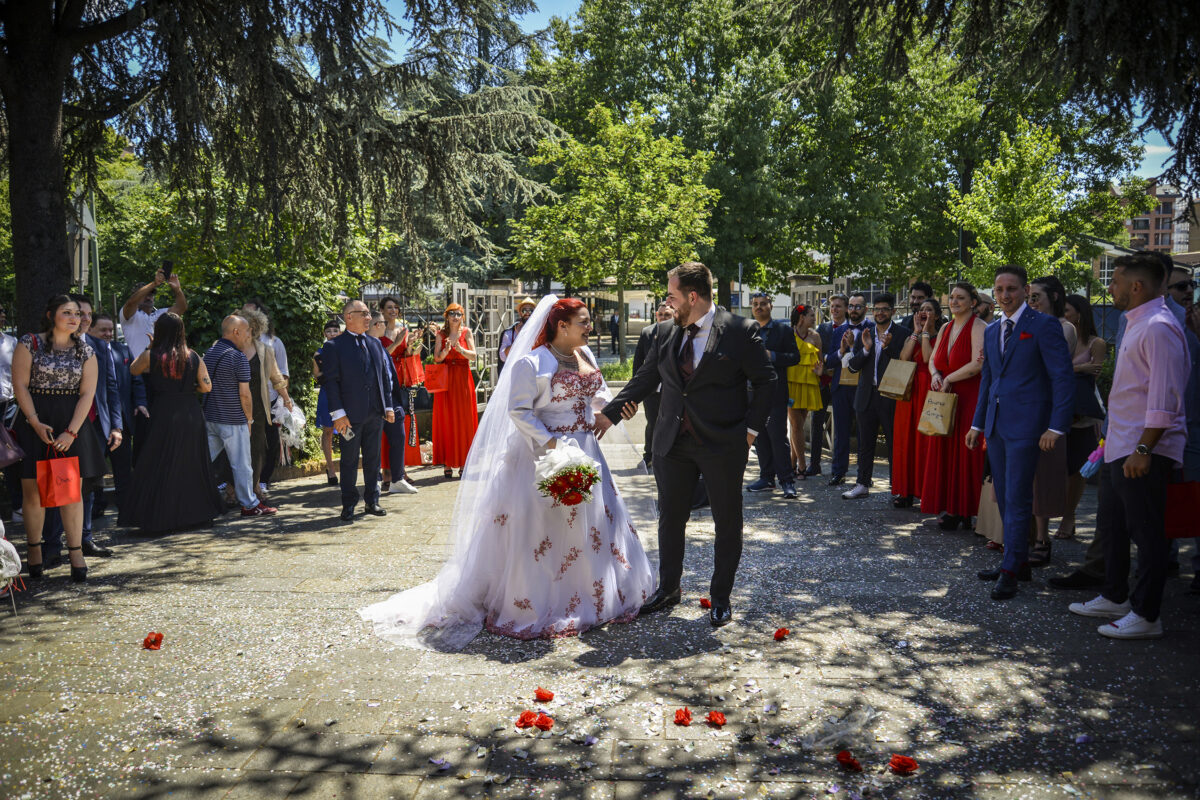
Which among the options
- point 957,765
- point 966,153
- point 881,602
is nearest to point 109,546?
point 881,602

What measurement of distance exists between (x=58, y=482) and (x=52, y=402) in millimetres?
655

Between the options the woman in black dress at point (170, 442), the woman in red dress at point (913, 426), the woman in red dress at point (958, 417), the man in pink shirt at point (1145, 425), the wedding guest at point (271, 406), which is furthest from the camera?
the wedding guest at point (271, 406)

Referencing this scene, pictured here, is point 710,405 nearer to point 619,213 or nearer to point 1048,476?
point 1048,476

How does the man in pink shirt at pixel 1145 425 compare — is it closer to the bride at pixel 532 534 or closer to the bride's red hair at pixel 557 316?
the bride at pixel 532 534

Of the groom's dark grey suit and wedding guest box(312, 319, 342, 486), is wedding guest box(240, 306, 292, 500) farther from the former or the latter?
the groom's dark grey suit

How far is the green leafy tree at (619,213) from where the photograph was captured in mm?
27109

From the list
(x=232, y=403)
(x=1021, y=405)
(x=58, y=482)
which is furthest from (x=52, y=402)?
(x=1021, y=405)

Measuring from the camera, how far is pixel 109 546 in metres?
7.54

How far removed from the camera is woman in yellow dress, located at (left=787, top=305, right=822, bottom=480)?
10.4m

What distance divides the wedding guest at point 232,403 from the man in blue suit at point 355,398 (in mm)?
842

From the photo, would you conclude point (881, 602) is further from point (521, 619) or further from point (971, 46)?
point (971, 46)

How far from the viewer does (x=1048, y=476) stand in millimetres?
6359

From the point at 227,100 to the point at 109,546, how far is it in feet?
15.9

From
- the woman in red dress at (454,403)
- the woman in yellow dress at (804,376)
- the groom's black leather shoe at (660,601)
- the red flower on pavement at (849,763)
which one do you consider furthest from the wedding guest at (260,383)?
the red flower on pavement at (849,763)
